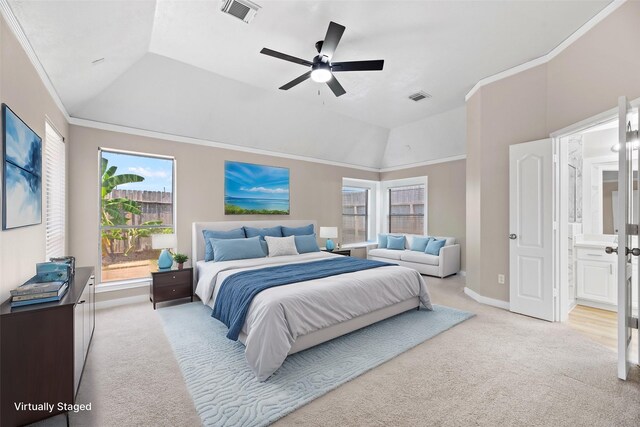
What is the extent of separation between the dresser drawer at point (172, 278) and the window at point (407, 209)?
5241 mm

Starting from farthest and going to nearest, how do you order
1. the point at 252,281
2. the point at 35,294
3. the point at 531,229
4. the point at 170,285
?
1. the point at 170,285
2. the point at 531,229
3. the point at 252,281
4. the point at 35,294

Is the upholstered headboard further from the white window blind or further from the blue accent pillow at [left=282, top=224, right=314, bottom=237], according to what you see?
the white window blind

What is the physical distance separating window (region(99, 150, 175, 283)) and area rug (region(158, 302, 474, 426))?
113 centimetres

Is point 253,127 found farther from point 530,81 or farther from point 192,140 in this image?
point 530,81

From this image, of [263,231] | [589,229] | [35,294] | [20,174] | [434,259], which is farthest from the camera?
[434,259]

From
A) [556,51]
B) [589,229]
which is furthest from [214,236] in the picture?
[589,229]

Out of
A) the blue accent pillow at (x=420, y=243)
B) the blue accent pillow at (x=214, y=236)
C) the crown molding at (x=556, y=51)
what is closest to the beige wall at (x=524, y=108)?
the crown molding at (x=556, y=51)

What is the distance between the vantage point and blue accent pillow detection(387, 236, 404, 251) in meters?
6.80

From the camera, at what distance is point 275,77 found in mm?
4039

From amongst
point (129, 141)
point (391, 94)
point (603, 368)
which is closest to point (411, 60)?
point (391, 94)

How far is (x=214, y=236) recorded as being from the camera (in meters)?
4.46

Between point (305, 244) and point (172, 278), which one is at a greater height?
point (305, 244)

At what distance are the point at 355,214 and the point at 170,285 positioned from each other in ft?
15.4

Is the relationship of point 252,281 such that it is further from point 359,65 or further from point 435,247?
point 435,247
